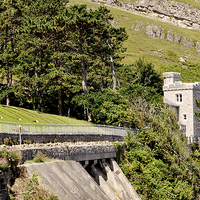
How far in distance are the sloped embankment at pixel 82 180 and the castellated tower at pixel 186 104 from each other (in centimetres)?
2200

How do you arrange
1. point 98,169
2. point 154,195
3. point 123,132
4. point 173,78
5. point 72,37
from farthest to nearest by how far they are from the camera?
point 173,78, point 72,37, point 123,132, point 154,195, point 98,169

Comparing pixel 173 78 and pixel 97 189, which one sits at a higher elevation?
pixel 173 78

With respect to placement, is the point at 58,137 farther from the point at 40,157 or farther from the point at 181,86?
the point at 181,86

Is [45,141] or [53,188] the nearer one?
[53,188]

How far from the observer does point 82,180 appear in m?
21.7

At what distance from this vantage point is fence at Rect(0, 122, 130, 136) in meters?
23.1

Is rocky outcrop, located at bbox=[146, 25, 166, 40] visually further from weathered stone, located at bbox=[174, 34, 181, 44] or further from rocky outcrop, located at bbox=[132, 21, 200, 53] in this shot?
weathered stone, located at bbox=[174, 34, 181, 44]

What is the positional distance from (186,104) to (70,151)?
97.4 ft

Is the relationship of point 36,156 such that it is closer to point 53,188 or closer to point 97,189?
point 53,188

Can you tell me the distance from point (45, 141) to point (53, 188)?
29.5ft

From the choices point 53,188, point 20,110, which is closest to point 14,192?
point 53,188

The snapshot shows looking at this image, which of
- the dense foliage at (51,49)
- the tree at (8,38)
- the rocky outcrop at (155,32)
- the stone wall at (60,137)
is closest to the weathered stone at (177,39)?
the rocky outcrop at (155,32)

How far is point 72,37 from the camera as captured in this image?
159 ft

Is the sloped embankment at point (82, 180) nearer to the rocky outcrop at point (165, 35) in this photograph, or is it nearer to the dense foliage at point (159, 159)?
the dense foliage at point (159, 159)
